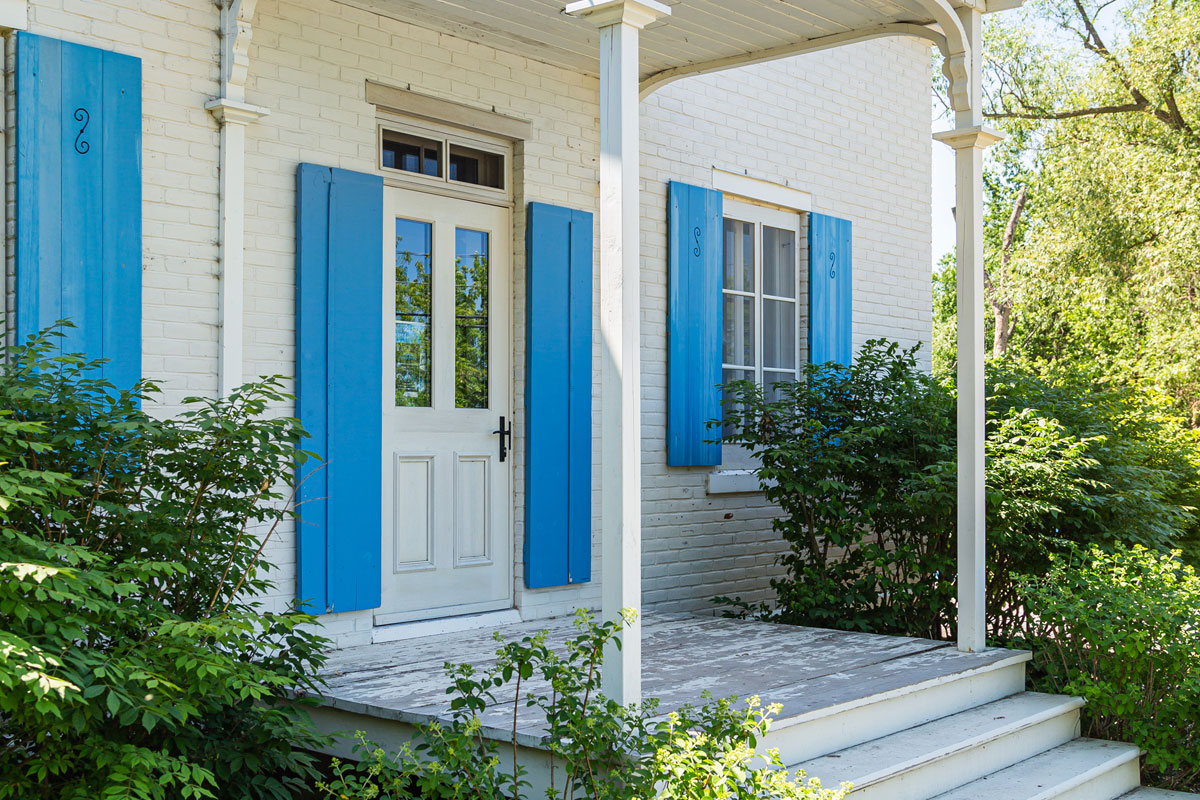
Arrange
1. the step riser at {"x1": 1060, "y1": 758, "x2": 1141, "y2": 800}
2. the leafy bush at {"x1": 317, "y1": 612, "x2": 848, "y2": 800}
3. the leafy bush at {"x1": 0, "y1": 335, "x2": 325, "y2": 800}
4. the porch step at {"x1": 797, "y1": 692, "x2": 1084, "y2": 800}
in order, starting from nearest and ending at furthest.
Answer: the leafy bush at {"x1": 0, "y1": 335, "x2": 325, "y2": 800}
the leafy bush at {"x1": 317, "y1": 612, "x2": 848, "y2": 800}
the porch step at {"x1": 797, "y1": 692, "x2": 1084, "y2": 800}
the step riser at {"x1": 1060, "y1": 758, "x2": 1141, "y2": 800}

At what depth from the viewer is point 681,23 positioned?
5.59 metres

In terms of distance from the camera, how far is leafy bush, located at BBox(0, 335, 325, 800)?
112 inches

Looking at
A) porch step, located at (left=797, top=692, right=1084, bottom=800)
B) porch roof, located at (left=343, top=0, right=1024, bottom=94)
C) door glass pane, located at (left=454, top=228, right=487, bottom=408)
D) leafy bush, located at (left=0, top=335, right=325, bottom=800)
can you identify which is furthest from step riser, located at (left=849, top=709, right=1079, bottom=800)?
porch roof, located at (left=343, top=0, right=1024, bottom=94)

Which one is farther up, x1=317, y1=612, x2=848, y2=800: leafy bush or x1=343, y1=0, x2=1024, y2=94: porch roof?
x1=343, y1=0, x2=1024, y2=94: porch roof

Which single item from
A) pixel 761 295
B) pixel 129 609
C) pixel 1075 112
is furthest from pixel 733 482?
pixel 1075 112

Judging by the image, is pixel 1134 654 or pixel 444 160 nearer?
pixel 1134 654

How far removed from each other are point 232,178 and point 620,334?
2044 mm

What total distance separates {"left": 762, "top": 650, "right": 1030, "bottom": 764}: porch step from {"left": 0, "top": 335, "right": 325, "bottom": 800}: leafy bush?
5.56 feet

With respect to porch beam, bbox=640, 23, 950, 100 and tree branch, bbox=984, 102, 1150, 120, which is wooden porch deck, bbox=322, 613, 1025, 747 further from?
tree branch, bbox=984, 102, 1150, 120

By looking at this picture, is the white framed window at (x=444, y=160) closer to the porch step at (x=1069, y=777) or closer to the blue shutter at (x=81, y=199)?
the blue shutter at (x=81, y=199)

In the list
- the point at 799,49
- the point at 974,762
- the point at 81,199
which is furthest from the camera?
the point at 799,49

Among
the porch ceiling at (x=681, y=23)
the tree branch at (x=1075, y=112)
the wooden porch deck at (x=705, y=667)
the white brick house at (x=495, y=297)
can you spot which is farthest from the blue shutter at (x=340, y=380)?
the tree branch at (x=1075, y=112)

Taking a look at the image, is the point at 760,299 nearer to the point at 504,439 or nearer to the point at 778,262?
the point at 778,262

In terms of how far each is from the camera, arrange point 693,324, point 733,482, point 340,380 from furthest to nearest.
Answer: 1. point 733,482
2. point 693,324
3. point 340,380
